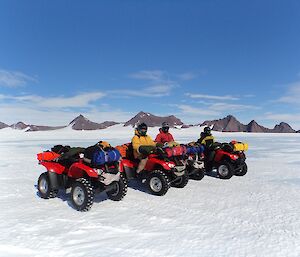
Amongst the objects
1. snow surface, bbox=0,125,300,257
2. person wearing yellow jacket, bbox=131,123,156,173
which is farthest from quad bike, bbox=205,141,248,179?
person wearing yellow jacket, bbox=131,123,156,173

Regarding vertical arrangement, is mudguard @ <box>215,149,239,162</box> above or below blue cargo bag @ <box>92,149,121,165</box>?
below

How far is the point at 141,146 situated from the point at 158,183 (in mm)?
1067

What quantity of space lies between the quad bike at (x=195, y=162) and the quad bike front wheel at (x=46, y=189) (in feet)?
12.3

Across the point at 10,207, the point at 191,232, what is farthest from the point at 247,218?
the point at 10,207

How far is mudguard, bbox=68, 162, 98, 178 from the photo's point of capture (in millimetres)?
6090

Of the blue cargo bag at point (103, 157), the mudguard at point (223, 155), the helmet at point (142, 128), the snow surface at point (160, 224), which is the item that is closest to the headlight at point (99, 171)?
the blue cargo bag at point (103, 157)

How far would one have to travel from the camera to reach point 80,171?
6445 millimetres

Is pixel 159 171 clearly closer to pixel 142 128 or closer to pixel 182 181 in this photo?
pixel 182 181

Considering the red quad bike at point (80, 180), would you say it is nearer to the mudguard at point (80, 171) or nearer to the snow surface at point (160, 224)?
the mudguard at point (80, 171)

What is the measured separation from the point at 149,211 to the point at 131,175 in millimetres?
2169

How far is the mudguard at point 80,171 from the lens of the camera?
6090 mm

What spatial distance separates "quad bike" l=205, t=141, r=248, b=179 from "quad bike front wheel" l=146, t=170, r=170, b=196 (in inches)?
125

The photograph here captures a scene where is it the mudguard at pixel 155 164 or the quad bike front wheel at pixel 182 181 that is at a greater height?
the mudguard at pixel 155 164

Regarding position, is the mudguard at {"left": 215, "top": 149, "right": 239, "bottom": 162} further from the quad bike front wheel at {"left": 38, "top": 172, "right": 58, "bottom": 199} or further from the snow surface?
the quad bike front wheel at {"left": 38, "top": 172, "right": 58, "bottom": 199}
